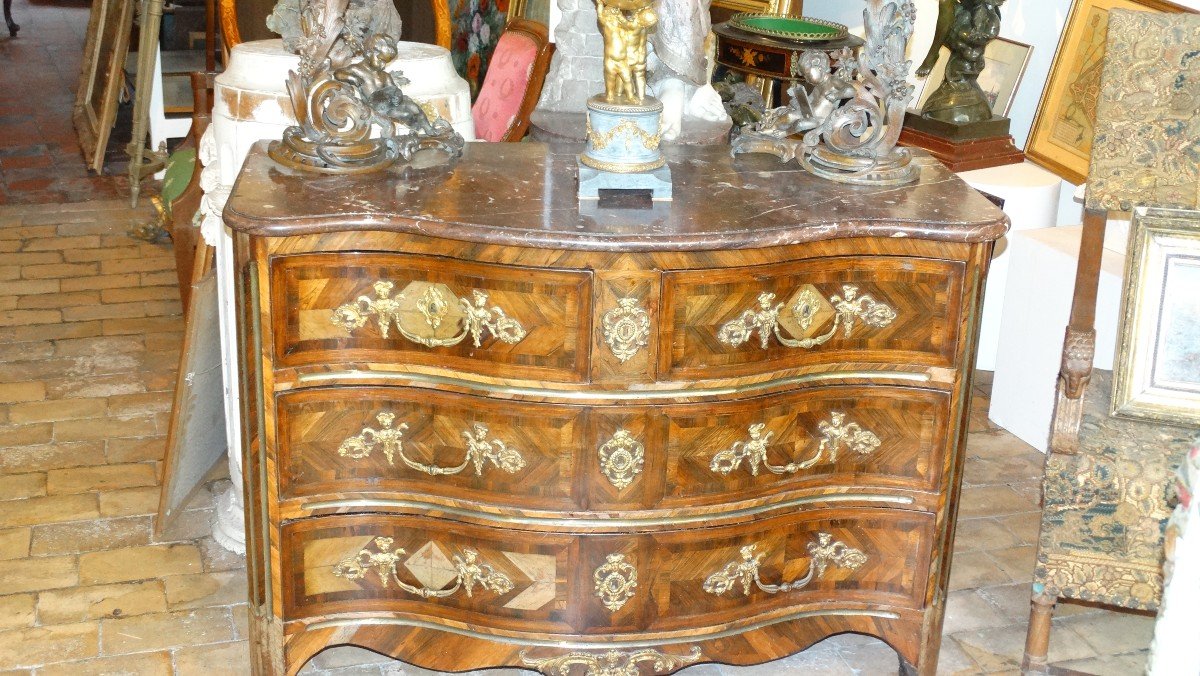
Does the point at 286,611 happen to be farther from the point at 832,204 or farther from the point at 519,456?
the point at 832,204

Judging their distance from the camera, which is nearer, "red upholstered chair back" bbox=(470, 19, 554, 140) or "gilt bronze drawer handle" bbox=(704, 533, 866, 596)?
"gilt bronze drawer handle" bbox=(704, 533, 866, 596)

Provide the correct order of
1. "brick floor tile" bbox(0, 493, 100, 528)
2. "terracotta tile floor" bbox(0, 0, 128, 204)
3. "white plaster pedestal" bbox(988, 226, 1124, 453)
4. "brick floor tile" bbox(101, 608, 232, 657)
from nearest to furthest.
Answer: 1. "brick floor tile" bbox(101, 608, 232, 657)
2. "brick floor tile" bbox(0, 493, 100, 528)
3. "white plaster pedestal" bbox(988, 226, 1124, 453)
4. "terracotta tile floor" bbox(0, 0, 128, 204)

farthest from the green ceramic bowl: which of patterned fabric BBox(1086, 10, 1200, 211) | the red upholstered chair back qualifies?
patterned fabric BBox(1086, 10, 1200, 211)

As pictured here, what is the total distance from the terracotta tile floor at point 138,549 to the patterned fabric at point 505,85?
1446 mm

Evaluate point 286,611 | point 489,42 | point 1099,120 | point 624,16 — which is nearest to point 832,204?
point 624,16

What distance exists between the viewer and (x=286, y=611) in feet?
9.00

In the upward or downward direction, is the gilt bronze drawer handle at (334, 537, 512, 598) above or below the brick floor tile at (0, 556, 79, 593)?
above

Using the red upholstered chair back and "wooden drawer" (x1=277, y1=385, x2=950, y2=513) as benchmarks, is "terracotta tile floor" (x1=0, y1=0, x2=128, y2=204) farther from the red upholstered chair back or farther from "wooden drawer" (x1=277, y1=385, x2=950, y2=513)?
"wooden drawer" (x1=277, y1=385, x2=950, y2=513)

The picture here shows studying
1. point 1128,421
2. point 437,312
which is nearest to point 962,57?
point 1128,421

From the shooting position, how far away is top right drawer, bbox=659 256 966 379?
8.23ft

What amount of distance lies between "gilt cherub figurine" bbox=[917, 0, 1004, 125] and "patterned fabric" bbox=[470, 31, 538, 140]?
1485mm

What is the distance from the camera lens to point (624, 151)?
2678mm

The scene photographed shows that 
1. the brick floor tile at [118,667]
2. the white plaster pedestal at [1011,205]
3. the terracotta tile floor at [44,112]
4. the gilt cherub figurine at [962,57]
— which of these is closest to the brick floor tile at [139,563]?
the brick floor tile at [118,667]

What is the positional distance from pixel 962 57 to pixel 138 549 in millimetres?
3230
